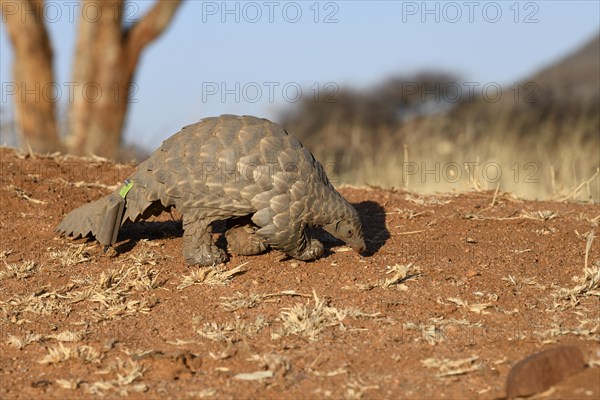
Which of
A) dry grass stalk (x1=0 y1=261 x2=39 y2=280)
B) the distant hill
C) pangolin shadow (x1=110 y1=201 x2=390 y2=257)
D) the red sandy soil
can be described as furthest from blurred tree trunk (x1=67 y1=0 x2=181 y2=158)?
the distant hill

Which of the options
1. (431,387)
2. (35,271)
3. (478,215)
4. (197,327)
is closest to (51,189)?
(35,271)

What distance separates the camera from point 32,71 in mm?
12469

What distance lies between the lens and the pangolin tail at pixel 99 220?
491 centimetres

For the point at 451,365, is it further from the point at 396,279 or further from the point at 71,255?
→ the point at 71,255

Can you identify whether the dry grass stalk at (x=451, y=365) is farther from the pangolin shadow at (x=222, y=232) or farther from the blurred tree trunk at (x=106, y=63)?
the blurred tree trunk at (x=106, y=63)

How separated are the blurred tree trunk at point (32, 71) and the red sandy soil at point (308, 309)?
6.75m

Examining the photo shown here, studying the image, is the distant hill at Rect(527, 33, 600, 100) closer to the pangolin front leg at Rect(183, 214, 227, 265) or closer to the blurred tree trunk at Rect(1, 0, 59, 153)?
the blurred tree trunk at Rect(1, 0, 59, 153)

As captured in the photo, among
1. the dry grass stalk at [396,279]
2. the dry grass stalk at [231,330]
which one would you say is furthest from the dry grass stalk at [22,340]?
the dry grass stalk at [396,279]

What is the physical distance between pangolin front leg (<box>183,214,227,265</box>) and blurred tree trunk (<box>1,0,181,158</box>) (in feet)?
24.9

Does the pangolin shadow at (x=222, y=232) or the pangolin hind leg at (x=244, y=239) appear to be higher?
the pangolin hind leg at (x=244, y=239)

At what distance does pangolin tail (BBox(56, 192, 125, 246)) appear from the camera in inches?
193

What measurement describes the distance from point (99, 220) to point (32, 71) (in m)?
8.25

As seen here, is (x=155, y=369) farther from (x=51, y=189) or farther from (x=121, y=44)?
(x=121, y=44)

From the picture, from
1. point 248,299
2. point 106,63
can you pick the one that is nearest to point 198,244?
point 248,299
